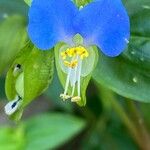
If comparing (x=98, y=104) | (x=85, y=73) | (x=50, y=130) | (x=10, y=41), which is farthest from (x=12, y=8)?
(x=85, y=73)

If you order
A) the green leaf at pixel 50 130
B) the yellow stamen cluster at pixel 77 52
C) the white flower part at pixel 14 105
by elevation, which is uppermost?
the yellow stamen cluster at pixel 77 52

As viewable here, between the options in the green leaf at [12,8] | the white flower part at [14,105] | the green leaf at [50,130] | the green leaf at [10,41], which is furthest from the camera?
the green leaf at [50,130]

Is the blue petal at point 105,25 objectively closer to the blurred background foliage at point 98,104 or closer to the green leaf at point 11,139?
the blurred background foliage at point 98,104

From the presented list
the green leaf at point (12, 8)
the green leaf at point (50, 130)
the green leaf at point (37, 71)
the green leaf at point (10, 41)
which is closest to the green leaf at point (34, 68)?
the green leaf at point (37, 71)

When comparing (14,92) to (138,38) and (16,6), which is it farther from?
(16,6)

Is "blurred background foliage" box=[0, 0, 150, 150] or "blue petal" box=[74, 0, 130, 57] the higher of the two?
"blue petal" box=[74, 0, 130, 57]

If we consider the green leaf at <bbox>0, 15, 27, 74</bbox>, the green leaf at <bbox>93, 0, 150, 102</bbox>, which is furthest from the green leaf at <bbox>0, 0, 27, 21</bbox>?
the green leaf at <bbox>93, 0, 150, 102</bbox>

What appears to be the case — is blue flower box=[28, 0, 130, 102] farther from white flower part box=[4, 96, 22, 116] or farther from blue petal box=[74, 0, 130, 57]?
white flower part box=[4, 96, 22, 116]

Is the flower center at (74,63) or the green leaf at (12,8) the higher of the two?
the flower center at (74,63)
